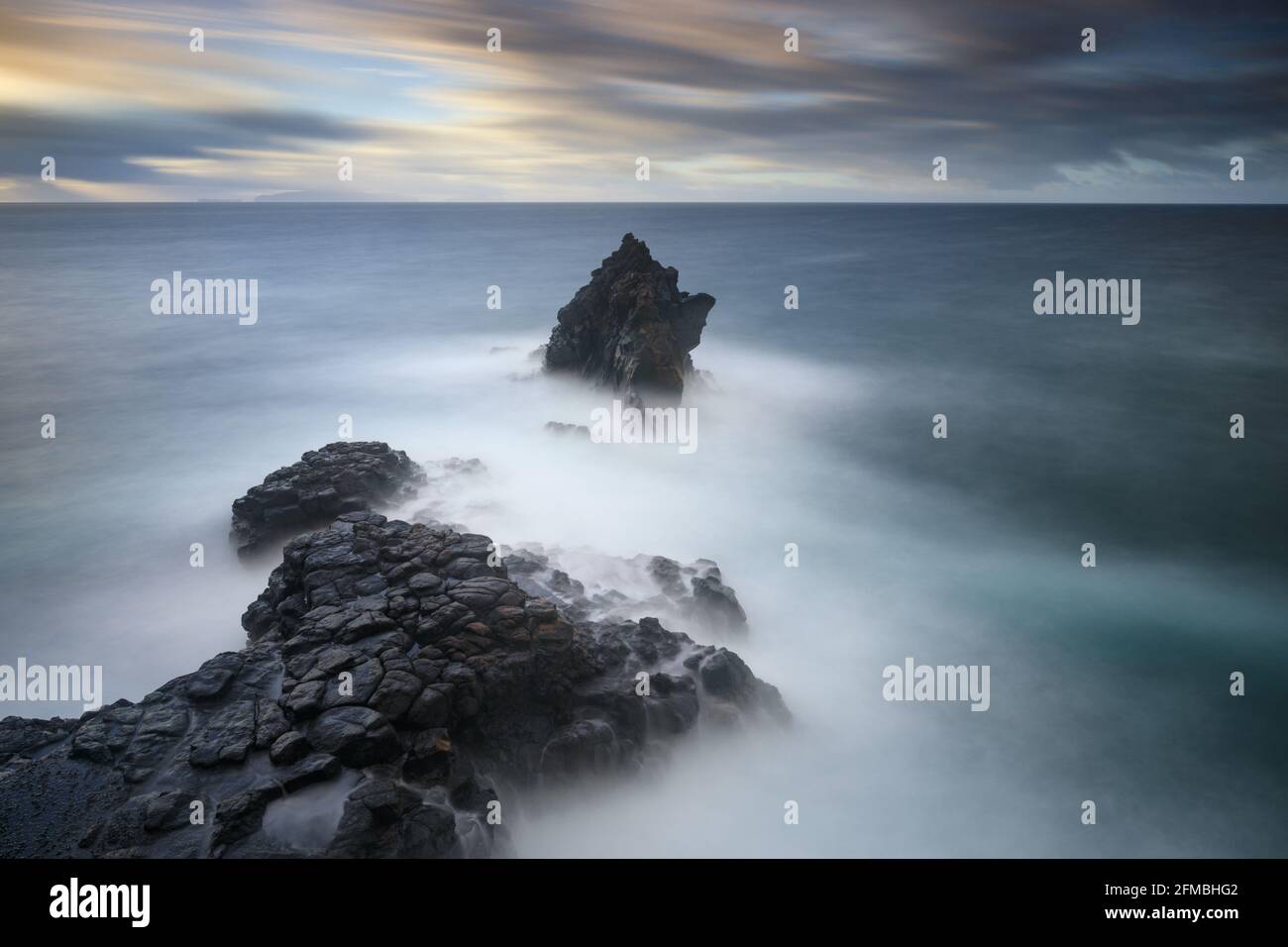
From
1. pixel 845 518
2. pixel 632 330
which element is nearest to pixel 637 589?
pixel 845 518

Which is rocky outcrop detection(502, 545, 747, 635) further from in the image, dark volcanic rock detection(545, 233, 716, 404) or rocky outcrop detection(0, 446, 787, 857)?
dark volcanic rock detection(545, 233, 716, 404)

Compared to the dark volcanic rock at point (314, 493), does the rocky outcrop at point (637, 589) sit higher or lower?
lower

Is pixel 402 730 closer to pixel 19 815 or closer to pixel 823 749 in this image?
pixel 19 815

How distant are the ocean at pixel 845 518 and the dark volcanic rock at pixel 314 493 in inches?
36.7

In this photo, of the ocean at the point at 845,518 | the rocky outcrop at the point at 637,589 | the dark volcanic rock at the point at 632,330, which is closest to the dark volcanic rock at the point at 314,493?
the ocean at the point at 845,518

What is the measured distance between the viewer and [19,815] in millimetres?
7258

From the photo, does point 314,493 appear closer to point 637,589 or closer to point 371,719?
point 637,589

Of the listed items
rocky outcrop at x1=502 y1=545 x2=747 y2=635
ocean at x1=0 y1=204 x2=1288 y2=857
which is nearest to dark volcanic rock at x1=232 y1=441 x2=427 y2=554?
ocean at x1=0 y1=204 x2=1288 y2=857

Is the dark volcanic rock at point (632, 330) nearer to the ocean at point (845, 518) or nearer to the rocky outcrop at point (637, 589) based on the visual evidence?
the ocean at point (845, 518)

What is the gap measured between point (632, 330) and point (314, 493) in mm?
12422

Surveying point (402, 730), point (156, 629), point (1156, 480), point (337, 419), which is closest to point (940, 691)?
point (402, 730)

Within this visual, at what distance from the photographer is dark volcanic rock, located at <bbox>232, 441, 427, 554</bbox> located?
15.0 meters

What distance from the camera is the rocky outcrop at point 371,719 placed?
23.6 feet
